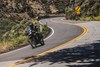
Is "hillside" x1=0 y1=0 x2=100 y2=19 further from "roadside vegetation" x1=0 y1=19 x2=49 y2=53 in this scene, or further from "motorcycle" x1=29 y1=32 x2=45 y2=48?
"roadside vegetation" x1=0 y1=19 x2=49 y2=53

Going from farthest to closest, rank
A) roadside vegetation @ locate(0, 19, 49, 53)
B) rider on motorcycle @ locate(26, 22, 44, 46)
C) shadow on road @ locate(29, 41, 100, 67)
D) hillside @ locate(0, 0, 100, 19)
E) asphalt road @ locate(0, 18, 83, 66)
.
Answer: roadside vegetation @ locate(0, 19, 49, 53), rider on motorcycle @ locate(26, 22, 44, 46), asphalt road @ locate(0, 18, 83, 66), shadow on road @ locate(29, 41, 100, 67), hillside @ locate(0, 0, 100, 19)

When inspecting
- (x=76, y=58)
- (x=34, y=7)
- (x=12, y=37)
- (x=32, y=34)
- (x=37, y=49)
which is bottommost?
(x=34, y=7)

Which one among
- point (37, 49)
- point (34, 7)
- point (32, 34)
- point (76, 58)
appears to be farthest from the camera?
point (34, 7)

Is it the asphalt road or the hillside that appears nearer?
the hillside

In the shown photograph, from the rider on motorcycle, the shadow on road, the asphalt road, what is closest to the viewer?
the shadow on road

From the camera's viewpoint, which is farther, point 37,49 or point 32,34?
point 32,34

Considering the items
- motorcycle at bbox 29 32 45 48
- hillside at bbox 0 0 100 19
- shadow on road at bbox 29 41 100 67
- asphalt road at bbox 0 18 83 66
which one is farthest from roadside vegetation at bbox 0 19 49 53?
shadow on road at bbox 29 41 100 67

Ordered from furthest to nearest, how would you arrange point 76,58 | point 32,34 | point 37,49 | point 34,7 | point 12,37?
1. point 34,7
2. point 12,37
3. point 32,34
4. point 37,49
5. point 76,58

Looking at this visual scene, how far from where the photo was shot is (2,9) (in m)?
40.9

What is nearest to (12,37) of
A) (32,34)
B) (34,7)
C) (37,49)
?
(32,34)

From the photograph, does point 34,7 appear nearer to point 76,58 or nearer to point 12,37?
point 12,37

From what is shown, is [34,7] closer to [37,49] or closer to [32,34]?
[32,34]

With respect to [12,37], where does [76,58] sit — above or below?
above

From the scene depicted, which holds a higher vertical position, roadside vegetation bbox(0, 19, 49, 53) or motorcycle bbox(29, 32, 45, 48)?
motorcycle bbox(29, 32, 45, 48)
